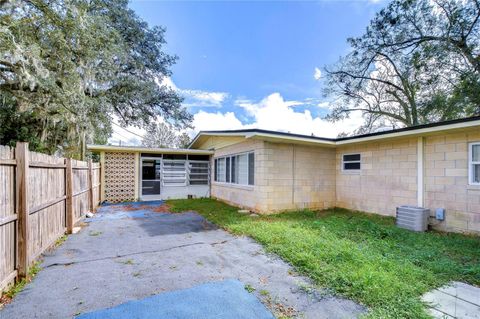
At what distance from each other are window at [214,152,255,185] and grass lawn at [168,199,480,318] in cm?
229

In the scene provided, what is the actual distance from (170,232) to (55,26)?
7288 millimetres

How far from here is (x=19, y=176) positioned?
3180 millimetres

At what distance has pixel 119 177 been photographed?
37.0ft

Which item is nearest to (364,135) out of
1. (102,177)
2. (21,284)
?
(21,284)

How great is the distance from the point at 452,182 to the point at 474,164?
610 millimetres

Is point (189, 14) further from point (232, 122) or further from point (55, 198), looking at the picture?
point (232, 122)

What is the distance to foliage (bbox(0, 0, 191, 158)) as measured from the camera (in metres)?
6.92

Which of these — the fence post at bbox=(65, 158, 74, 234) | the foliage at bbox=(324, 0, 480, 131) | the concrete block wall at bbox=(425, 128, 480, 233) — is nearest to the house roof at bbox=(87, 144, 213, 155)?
the fence post at bbox=(65, 158, 74, 234)

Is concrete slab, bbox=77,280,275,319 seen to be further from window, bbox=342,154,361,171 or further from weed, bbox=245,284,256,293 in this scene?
window, bbox=342,154,361,171

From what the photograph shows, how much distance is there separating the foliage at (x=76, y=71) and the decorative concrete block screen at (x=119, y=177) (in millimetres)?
1866

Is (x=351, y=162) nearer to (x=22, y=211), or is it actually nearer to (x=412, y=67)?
(x=412, y=67)

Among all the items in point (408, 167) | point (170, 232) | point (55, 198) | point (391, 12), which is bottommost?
point (170, 232)

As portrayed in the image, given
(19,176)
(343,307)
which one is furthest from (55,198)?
(343,307)

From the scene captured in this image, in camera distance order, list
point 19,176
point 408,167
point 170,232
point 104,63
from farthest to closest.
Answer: point 104,63, point 408,167, point 170,232, point 19,176
